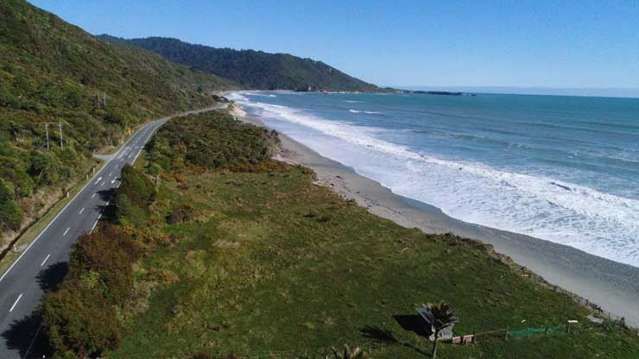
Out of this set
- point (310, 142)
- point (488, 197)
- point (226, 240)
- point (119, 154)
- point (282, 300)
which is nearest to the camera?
point (282, 300)

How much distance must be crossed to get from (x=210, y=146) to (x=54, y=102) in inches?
958

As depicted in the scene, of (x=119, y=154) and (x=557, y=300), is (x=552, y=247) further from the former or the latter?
(x=119, y=154)

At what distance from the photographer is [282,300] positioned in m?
25.7

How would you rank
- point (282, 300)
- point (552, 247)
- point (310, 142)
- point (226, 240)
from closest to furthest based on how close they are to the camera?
point (282, 300)
point (226, 240)
point (552, 247)
point (310, 142)

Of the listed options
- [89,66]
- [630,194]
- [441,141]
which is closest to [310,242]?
[630,194]

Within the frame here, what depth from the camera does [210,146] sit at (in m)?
66.4

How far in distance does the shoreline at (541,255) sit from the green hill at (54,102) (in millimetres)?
29903

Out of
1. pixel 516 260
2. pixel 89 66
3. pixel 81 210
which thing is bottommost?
pixel 516 260

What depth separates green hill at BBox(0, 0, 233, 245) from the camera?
36344mm

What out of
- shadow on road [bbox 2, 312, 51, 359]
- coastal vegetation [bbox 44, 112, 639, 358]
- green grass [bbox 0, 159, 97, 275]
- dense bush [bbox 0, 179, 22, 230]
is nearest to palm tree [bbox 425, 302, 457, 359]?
coastal vegetation [bbox 44, 112, 639, 358]

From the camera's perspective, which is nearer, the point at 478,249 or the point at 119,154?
the point at 478,249

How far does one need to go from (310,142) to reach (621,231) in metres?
61.1

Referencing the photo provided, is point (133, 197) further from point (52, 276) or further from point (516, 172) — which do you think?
point (516, 172)

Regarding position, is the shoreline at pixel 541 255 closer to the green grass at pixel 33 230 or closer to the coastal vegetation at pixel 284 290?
the coastal vegetation at pixel 284 290
